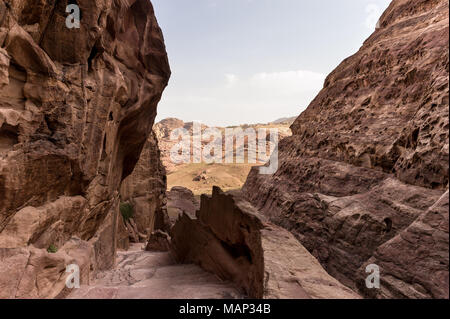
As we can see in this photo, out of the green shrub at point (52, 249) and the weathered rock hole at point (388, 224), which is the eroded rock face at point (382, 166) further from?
the green shrub at point (52, 249)

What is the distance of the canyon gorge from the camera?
4.46 metres

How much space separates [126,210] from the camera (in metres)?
24.2

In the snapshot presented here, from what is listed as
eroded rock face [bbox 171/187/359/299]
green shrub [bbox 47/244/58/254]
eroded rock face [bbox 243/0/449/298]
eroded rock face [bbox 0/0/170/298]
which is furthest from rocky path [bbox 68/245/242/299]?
eroded rock face [bbox 243/0/449/298]

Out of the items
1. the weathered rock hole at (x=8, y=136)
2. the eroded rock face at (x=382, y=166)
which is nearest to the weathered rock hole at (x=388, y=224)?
the eroded rock face at (x=382, y=166)

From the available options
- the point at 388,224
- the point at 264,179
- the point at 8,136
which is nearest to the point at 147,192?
the point at 264,179

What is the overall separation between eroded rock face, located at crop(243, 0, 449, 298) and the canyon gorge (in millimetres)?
35

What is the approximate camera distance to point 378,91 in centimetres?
775

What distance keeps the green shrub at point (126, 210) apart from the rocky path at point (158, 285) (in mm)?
9300

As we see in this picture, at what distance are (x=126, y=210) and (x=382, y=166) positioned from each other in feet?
79.7

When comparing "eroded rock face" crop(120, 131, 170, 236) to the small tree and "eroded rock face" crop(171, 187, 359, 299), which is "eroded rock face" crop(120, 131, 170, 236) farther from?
"eroded rock face" crop(171, 187, 359, 299)

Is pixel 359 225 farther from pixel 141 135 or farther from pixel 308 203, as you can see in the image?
pixel 141 135

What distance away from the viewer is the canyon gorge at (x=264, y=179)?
446 centimetres

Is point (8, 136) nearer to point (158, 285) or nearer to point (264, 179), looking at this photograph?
point (158, 285)
